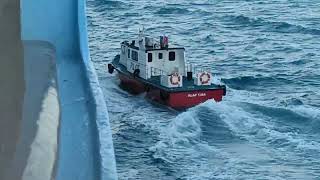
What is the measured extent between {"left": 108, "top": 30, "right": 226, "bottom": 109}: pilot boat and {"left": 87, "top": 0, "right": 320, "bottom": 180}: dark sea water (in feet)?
0.91

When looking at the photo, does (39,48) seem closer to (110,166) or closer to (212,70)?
(110,166)

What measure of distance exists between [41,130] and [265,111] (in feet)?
46.5

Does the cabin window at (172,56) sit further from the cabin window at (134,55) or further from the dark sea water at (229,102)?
the dark sea water at (229,102)

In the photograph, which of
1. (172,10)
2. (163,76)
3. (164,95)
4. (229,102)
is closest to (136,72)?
(163,76)

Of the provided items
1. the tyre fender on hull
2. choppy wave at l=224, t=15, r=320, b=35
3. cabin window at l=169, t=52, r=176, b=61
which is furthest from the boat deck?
choppy wave at l=224, t=15, r=320, b=35

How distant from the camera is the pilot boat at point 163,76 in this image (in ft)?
56.4

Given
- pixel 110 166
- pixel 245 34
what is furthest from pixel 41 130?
pixel 245 34

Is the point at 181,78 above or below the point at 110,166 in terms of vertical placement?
below

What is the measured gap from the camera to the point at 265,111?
16969 millimetres

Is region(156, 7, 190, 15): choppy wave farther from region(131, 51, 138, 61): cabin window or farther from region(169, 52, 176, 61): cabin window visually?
region(169, 52, 176, 61): cabin window

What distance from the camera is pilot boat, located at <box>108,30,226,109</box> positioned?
677 inches

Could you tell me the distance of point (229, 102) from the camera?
17828 mm

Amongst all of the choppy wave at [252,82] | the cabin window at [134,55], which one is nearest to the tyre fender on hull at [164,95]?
the cabin window at [134,55]

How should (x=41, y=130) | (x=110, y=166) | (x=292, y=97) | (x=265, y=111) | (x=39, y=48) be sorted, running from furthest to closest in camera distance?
1. (x=292, y=97)
2. (x=265, y=111)
3. (x=39, y=48)
4. (x=41, y=130)
5. (x=110, y=166)
